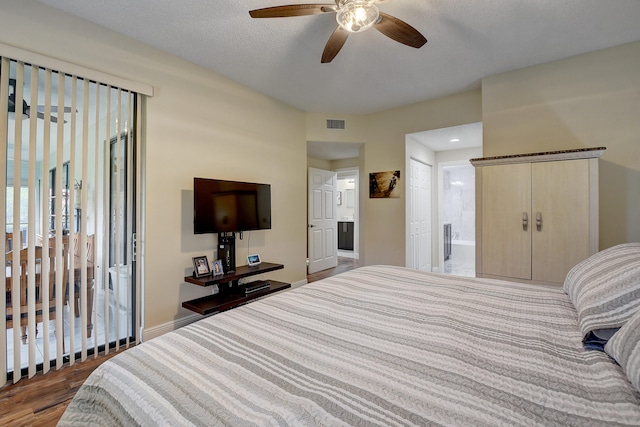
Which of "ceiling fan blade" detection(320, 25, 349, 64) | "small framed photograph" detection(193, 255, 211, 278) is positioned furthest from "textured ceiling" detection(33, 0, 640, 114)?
"small framed photograph" detection(193, 255, 211, 278)

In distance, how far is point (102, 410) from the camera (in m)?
0.85

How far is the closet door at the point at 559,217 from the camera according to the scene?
90.6 inches

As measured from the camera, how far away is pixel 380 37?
2.45 metres

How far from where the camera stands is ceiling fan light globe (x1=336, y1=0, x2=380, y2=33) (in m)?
1.69

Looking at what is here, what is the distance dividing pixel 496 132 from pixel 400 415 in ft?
10.7

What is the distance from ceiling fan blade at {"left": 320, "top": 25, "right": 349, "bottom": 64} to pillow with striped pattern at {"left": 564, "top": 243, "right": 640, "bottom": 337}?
1926 millimetres

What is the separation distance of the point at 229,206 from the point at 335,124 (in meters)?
2.21

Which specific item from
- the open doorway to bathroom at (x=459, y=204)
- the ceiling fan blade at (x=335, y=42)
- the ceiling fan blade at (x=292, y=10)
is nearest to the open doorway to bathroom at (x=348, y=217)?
the open doorway to bathroom at (x=459, y=204)

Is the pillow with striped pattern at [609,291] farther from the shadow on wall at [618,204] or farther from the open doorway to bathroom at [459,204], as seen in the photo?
the open doorway to bathroom at [459,204]

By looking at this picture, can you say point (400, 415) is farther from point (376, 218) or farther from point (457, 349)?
point (376, 218)

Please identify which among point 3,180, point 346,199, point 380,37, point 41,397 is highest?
point 380,37

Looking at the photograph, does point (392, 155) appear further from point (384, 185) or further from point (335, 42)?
point (335, 42)

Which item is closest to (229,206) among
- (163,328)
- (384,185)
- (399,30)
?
(163,328)

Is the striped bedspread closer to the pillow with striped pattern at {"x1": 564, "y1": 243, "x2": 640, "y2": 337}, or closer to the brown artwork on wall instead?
the pillow with striped pattern at {"x1": 564, "y1": 243, "x2": 640, "y2": 337}
